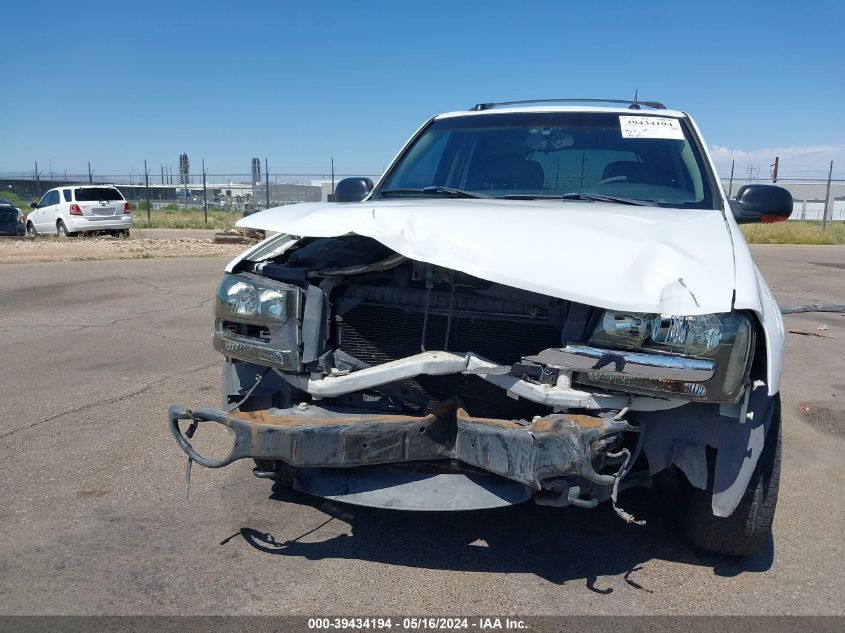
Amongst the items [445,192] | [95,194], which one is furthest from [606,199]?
[95,194]

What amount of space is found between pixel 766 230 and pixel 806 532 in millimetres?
25291

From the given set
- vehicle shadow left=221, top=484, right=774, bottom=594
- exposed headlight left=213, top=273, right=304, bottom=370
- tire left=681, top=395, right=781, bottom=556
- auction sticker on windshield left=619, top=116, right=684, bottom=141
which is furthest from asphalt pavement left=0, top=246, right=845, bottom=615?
auction sticker on windshield left=619, top=116, right=684, bottom=141

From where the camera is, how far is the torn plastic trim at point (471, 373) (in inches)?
102

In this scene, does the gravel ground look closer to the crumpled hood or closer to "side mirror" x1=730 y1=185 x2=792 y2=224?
the crumpled hood

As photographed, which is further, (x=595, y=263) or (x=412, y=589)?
(x=412, y=589)

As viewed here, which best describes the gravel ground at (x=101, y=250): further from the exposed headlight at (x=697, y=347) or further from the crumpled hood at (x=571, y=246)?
the exposed headlight at (x=697, y=347)

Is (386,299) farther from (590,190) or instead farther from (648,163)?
(648,163)

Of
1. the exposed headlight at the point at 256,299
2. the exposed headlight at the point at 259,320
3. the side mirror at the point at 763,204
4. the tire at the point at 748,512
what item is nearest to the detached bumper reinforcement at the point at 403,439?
the exposed headlight at the point at 259,320

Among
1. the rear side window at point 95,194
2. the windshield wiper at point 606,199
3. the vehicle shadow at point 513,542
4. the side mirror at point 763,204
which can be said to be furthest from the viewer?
the rear side window at point 95,194

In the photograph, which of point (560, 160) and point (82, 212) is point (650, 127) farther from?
point (82, 212)

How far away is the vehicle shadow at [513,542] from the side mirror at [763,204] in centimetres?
170

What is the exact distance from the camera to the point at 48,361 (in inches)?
249

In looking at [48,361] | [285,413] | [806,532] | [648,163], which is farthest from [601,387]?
[48,361]

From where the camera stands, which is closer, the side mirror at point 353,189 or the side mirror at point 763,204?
the side mirror at point 763,204
